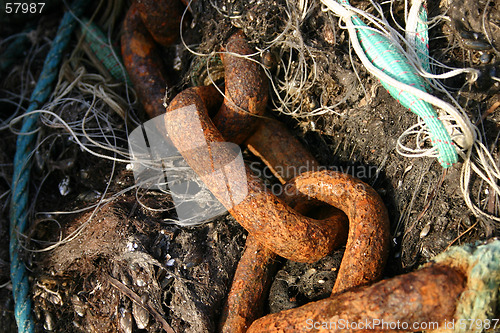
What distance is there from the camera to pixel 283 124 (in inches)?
87.9

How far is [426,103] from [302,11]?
81 cm

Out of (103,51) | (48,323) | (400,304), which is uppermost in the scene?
(103,51)

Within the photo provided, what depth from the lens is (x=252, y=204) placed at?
1709mm

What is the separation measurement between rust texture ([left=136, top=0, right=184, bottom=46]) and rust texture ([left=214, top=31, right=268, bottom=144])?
0.52m

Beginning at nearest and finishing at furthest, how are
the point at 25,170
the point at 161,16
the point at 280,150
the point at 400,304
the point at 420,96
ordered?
the point at 400,304
the point at 420,96
the point at 280,150
the point at 161,16
the point at 25,170

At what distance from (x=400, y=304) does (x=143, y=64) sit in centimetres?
191

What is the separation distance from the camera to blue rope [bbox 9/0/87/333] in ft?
6.80

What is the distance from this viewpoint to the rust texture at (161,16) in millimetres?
2309

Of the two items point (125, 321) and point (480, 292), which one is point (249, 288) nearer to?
point (125, 321)

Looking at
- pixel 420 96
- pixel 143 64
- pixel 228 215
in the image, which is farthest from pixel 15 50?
pixel 420 96

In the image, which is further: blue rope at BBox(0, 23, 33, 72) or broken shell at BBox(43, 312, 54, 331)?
blue rope at BBox(0, 23, 33, 72)

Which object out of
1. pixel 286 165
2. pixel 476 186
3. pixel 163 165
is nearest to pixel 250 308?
pixel 286 165

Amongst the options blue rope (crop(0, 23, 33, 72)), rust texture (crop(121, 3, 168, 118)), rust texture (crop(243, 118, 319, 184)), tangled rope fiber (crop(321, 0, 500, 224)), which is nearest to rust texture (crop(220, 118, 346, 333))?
rust texture (crop(243, 118, 319, 184))

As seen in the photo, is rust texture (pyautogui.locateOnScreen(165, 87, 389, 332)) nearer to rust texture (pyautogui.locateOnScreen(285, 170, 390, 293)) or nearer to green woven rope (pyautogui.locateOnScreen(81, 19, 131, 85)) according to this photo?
rust texture (pyautogui.locateOnScreen(285, 170, 390, 293))
